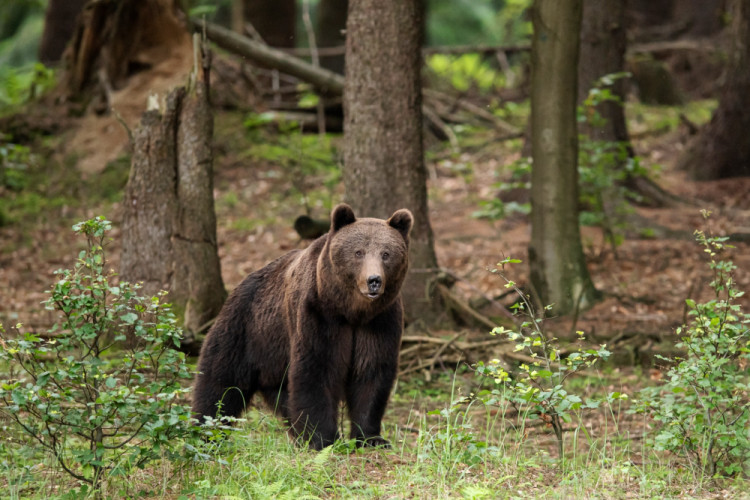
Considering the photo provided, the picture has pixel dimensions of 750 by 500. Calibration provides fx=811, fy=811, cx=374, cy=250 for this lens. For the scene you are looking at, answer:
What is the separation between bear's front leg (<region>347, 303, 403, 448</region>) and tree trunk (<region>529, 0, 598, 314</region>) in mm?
3511

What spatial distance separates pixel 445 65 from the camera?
18.9 m

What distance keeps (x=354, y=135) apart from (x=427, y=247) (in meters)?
1.38

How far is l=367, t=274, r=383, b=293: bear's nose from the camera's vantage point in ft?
16.4

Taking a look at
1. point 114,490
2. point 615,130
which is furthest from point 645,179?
point 114,490

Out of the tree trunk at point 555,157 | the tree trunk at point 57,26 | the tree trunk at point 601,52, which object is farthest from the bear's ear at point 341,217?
the tree trunk at point 57,26

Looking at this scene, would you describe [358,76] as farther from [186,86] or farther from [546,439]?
[546,439]

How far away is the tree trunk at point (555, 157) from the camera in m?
8.66

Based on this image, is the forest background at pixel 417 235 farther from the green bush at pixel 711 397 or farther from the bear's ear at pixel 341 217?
the bear's ear at pixel 341 217

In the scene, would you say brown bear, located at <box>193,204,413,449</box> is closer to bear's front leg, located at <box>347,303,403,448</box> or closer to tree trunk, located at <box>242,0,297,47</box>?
bear's front leg, located at <box>347,303,403,448</box>

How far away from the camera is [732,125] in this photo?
13.6 metres

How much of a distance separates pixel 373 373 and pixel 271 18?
13.2 meters

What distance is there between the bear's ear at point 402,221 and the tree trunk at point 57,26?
13.7 m

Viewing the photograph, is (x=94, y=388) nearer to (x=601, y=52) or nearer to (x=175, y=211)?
(x=175, y=211)

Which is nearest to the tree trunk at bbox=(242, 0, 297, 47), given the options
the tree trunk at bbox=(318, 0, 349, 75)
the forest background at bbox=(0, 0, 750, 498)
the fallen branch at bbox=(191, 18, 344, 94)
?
the forest background at bbox=(0, 0, 750, 498)
